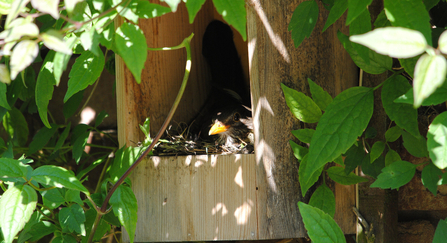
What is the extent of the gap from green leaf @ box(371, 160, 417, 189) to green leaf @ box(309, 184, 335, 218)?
0.26 m

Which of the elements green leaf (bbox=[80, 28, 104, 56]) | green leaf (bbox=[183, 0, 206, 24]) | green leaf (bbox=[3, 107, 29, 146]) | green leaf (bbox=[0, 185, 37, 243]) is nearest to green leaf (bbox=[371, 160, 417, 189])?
green leaf (bbox=[183, 0, 206, 24])

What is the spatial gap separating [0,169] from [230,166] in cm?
80

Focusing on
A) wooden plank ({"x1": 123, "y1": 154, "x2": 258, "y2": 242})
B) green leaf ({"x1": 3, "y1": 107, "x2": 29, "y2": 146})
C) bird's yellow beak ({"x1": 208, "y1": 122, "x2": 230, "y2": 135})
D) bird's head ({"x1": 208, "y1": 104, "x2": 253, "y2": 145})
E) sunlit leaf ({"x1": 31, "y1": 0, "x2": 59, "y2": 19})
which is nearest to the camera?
sunlit leaf ({"x1": 31, "y1": 0, "x2": 59, "y2": 19})

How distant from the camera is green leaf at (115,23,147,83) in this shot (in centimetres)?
76

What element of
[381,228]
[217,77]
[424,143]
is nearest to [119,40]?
[424,143]

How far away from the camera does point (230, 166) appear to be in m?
1.50

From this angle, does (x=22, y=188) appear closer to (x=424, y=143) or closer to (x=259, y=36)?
(x=259, y=36)

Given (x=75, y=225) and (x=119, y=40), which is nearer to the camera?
(x=119, y=40)

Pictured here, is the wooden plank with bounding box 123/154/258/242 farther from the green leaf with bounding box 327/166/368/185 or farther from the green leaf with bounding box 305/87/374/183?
the green leaf with bounding box 305/87/374/183

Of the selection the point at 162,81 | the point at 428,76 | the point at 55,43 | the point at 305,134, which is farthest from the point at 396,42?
the point at 162,81

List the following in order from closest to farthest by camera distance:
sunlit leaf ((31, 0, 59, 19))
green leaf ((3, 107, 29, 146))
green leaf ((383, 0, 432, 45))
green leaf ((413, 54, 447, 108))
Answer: green leaf ((413, 54, 447, 108))
sunlit leaf ((31, 0, 59, 19))
green leaf ((383, 0, 432, 45))
green leaf ((3, 107, 29, 146))

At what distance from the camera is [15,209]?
3.23 feet

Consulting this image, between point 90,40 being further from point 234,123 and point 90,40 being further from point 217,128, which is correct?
point 234,123

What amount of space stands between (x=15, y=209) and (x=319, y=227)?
0.83 meters
